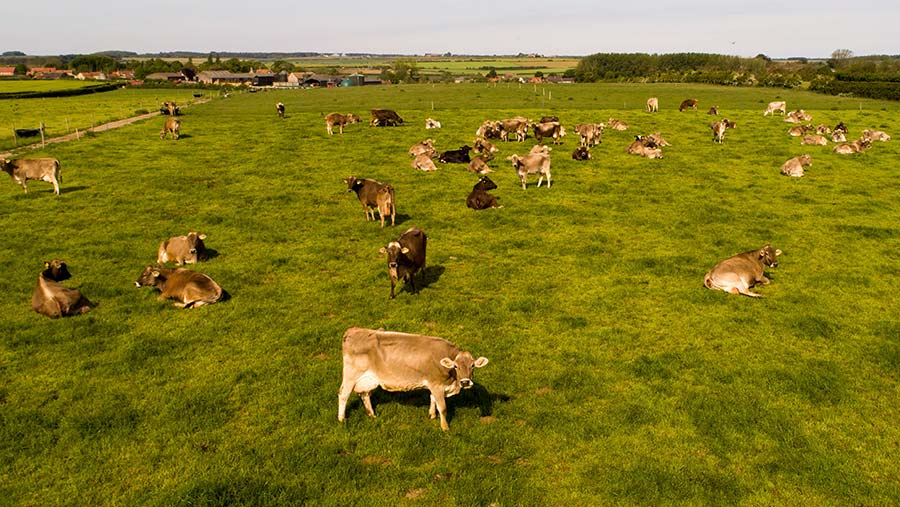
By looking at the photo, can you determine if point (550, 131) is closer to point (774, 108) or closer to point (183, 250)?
point (183, 250)

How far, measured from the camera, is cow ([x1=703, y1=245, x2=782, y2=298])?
1540 centimetres

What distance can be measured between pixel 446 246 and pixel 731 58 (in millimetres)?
188198

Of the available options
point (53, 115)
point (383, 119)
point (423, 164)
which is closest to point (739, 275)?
point (423, 164)

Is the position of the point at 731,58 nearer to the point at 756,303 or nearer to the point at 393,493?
the point at 756,303

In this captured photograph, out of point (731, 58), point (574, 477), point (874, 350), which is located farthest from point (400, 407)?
point (731, 58)

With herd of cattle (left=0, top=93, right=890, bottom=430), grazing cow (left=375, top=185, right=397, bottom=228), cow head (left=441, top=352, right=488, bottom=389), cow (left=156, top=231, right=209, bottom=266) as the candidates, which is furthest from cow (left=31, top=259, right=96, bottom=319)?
cow head (left=441, top=352, right=488, bottom=389)

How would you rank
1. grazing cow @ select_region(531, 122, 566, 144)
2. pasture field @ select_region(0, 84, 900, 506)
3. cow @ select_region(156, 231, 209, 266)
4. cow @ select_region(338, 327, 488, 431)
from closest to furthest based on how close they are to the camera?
pasture field @ select_region(0, 84, 900, 506) < cow @ select_region(338, 327, 488, 431) < cow @ select_region(156, 231, 209, 266) < grazing cow @ select_region(531, 122, 566, 144)

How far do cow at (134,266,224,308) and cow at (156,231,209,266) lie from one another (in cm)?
211

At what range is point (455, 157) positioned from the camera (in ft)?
109

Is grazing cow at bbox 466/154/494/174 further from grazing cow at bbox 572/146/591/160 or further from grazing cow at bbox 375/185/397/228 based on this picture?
grazing cow at bbox 375/185/397/228

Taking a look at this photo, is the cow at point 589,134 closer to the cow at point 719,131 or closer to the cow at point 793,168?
the cow at point 719,131

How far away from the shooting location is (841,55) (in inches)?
7431

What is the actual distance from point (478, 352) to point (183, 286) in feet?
27.3

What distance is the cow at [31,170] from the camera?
25297mm
